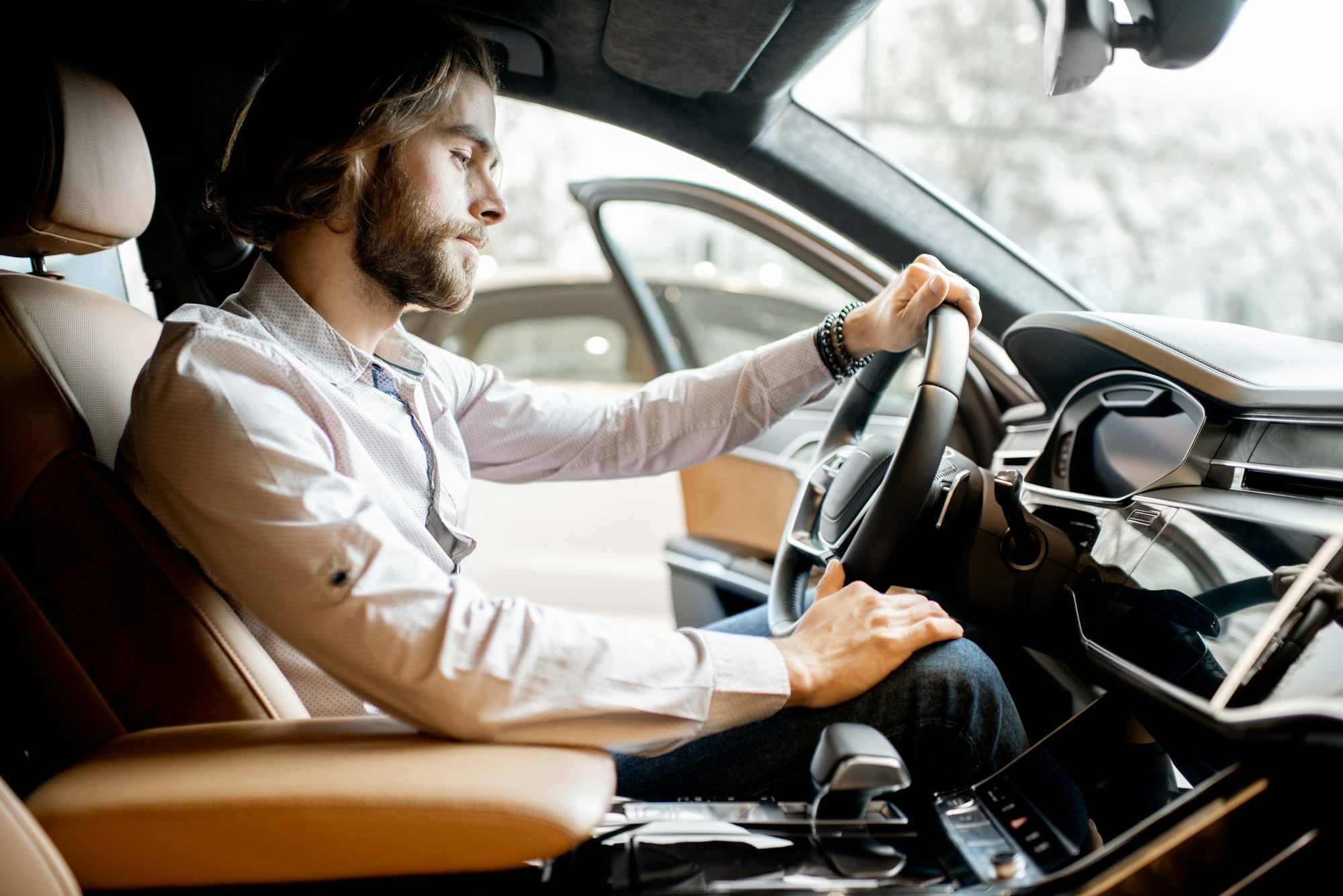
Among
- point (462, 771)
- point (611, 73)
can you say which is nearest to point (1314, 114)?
point (611, 73)

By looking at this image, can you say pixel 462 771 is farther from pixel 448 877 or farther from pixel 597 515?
pixel 597 515

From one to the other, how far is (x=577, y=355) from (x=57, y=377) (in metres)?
2.12

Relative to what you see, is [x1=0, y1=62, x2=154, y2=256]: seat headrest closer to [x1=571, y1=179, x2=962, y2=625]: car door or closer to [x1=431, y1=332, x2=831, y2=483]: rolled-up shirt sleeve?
[x1=431, y1=332, x2=831, y2=483]: rolled-up shirt sleeve

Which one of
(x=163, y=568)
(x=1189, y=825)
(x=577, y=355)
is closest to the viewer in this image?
(x=1189, y=825)

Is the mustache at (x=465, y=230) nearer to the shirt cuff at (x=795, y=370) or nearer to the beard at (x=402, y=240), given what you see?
the beard at (x=402, y=240)

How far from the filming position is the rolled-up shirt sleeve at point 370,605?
901 millimetres

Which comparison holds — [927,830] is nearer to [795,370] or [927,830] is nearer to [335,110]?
[795,370]

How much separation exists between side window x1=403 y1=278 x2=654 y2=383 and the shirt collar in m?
1.85

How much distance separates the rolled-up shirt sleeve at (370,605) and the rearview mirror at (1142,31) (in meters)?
0.79

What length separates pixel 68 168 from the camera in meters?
1.13

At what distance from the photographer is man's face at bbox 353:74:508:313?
1243 mm

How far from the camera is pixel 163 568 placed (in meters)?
1.00

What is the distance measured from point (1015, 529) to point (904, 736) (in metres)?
0.34

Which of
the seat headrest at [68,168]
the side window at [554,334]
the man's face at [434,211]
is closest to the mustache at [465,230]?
the man's face at [434,211]
